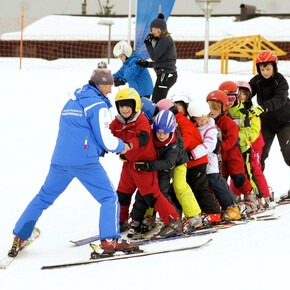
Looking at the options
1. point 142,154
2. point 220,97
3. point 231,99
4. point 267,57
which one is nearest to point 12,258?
point 142,154

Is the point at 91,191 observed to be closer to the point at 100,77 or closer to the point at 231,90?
the point at 100,77

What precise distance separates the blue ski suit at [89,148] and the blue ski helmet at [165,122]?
626 millimetres

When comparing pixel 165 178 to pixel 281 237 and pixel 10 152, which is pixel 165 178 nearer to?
pixel 281 237

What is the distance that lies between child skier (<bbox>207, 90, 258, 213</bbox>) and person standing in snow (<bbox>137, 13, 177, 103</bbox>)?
2598 millimetres

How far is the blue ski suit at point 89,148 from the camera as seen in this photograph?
179 inches

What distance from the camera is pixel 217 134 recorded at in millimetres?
5992

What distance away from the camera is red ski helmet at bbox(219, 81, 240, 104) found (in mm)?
6379

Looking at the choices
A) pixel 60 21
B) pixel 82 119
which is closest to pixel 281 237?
pixel 82 119

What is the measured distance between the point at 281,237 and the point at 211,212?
47.5 inches

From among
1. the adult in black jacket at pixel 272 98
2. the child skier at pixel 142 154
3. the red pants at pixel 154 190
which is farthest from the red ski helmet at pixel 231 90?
the red pants at pixel 154 190

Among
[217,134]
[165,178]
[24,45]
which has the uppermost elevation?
[24,45]

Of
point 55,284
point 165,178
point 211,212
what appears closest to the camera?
point 55,284

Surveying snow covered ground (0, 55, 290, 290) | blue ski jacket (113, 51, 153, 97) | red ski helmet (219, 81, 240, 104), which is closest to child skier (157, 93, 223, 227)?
snow covered ground (0, 55, 290, 290)

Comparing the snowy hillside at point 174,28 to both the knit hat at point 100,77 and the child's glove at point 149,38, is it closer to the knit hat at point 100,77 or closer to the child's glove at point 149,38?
the child's glove at point 149,38
